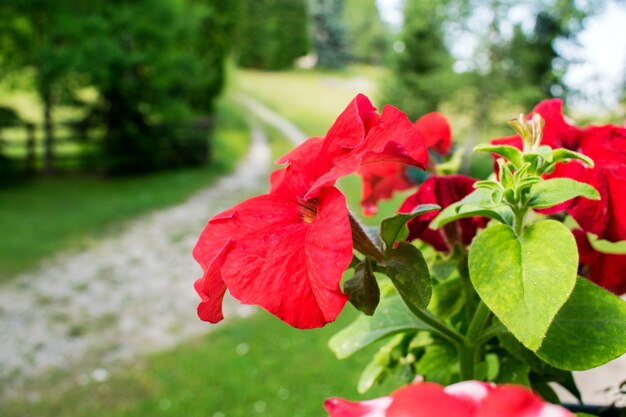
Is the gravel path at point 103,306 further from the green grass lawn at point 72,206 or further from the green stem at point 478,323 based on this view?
the green stem at point 478,323

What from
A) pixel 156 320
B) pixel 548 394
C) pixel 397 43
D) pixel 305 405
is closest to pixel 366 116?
pixel 548 394

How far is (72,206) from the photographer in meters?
7.54

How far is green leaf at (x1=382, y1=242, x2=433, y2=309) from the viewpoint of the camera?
41 centimetres

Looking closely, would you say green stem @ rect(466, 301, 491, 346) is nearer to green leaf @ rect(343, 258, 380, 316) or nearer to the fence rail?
green leaf @ rect(343, 258, 380, 316)

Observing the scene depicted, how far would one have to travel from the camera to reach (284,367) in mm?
3832

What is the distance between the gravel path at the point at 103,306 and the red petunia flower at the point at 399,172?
3.49 metres

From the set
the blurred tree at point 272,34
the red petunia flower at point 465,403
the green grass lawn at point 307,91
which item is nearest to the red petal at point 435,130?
the red petunia flower at point 465,403

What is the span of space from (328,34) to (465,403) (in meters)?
36.6

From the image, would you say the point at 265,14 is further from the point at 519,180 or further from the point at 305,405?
the point at 519,180

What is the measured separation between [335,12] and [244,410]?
114 feet

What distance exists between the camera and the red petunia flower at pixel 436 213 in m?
0.54

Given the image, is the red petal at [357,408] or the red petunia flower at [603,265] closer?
the red petal at [357,408]

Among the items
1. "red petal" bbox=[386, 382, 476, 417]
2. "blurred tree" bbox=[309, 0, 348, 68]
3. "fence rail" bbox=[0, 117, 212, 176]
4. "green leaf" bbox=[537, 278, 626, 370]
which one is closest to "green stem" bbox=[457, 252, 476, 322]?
"green leaf" bbox=[537, 278, 626, 370]

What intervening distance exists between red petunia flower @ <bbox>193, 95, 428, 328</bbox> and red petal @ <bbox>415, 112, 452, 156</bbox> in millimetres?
253
